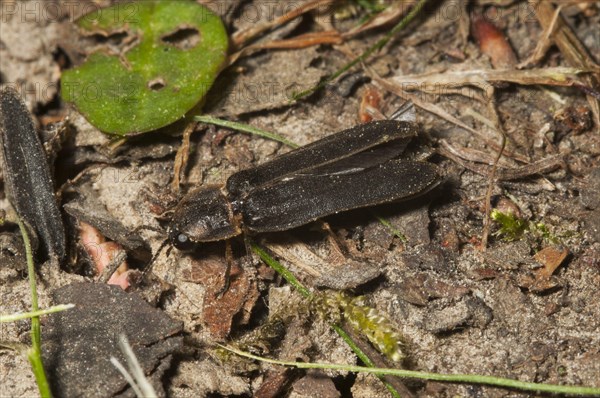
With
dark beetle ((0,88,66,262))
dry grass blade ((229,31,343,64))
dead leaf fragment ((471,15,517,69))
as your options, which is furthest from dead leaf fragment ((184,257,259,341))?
dead leaf fragment ((471,15,517,69))

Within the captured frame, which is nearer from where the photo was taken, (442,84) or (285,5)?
(442,84)

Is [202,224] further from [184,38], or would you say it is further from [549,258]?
[549,258]

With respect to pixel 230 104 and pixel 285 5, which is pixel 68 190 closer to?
pixel 230 104

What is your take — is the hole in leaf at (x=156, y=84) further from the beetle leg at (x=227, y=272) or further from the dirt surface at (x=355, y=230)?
the beetle leg at (x=227, y=272)

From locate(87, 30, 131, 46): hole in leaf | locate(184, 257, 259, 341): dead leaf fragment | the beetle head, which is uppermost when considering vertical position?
locate(87, 30, 131, 46): hole in leaf

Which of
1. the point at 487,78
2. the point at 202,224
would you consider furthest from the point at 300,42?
the point at 202,224

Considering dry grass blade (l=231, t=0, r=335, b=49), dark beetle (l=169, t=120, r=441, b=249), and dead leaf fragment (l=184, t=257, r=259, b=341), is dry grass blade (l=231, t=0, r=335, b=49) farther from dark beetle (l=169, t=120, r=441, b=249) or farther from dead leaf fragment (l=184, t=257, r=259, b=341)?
dead leaf fragment (l=184, t=257, r=259, b=341)

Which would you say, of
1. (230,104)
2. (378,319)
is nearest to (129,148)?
(230,104)
